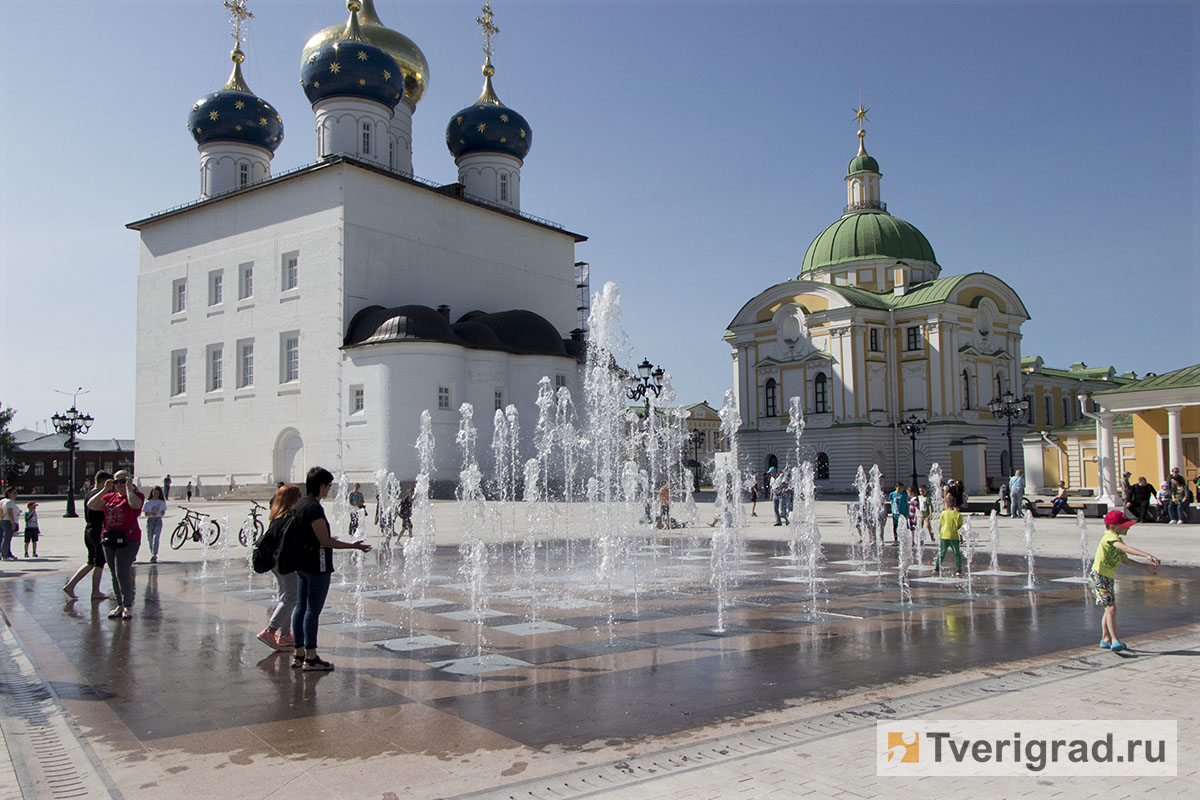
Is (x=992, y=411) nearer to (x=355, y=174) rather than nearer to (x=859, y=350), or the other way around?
(x=859, y=350)

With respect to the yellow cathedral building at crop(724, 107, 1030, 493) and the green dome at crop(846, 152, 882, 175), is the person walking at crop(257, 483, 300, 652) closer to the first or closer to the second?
the yellow cathedral building at crop(724, 107, 1030, 493)

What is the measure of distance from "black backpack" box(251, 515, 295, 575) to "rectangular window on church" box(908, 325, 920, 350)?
156ft

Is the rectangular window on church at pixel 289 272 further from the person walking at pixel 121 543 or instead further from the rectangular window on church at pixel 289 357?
the person walking at pixel 121 543

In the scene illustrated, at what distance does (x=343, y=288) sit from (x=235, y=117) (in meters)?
14.0

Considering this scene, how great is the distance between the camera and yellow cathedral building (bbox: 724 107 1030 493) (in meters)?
48.9

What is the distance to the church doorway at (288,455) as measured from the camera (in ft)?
141

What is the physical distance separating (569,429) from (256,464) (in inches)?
595

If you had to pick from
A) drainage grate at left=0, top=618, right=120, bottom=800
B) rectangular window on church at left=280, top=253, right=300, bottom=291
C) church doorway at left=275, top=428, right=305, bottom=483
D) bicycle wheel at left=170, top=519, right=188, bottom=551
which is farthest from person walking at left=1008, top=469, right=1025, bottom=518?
rectangular window on church at left=280, top=253, right=300, bottom=291

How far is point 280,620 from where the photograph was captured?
24.2 ft

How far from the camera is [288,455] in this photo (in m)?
43.4

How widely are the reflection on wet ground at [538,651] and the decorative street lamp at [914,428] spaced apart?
1186 inches

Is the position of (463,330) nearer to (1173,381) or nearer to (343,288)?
(343,288)

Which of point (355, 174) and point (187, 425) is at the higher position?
point (355, 174)

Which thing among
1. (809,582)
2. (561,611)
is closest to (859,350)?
(809,582)
